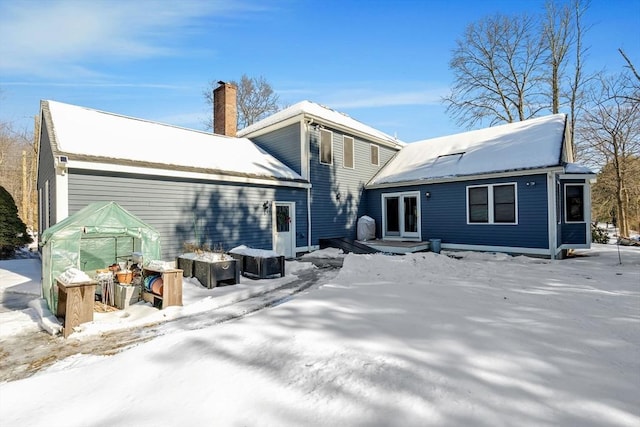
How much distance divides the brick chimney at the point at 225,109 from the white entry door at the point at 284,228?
607 cm

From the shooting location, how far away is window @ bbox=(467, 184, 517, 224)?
10711 millimetres

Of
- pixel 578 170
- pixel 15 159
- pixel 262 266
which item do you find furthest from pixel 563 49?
pixel 15 159

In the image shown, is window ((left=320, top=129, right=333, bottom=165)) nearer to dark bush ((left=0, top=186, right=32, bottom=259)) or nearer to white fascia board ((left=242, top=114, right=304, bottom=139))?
white fascia board ((left=242, top=114, right=304, bottom=139))

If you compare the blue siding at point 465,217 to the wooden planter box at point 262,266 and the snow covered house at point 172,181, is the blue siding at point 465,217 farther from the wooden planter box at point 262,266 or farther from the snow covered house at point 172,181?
the wooden planter box at point 262,266

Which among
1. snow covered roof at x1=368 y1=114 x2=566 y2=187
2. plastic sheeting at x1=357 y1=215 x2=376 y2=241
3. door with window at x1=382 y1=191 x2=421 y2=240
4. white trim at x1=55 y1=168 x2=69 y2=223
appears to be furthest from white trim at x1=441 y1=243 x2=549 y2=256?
white trim at x1=55 y1=168 x2=69 y2=223

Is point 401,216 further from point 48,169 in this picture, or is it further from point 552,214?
point 48,169

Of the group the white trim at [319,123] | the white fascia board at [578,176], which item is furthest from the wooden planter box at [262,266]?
the white fascia board at [578,176]

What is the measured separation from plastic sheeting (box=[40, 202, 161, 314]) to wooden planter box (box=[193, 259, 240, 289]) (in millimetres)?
939

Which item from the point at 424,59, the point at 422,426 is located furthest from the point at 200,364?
the point at 424,59

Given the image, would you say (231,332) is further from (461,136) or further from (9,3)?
(461,136)

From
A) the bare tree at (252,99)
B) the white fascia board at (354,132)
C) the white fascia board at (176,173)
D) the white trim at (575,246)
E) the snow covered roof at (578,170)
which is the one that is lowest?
the white trim at (575,246)

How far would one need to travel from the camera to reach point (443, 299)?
469cm

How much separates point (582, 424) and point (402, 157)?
14676 millimetres

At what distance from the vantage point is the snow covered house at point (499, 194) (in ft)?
33.0
